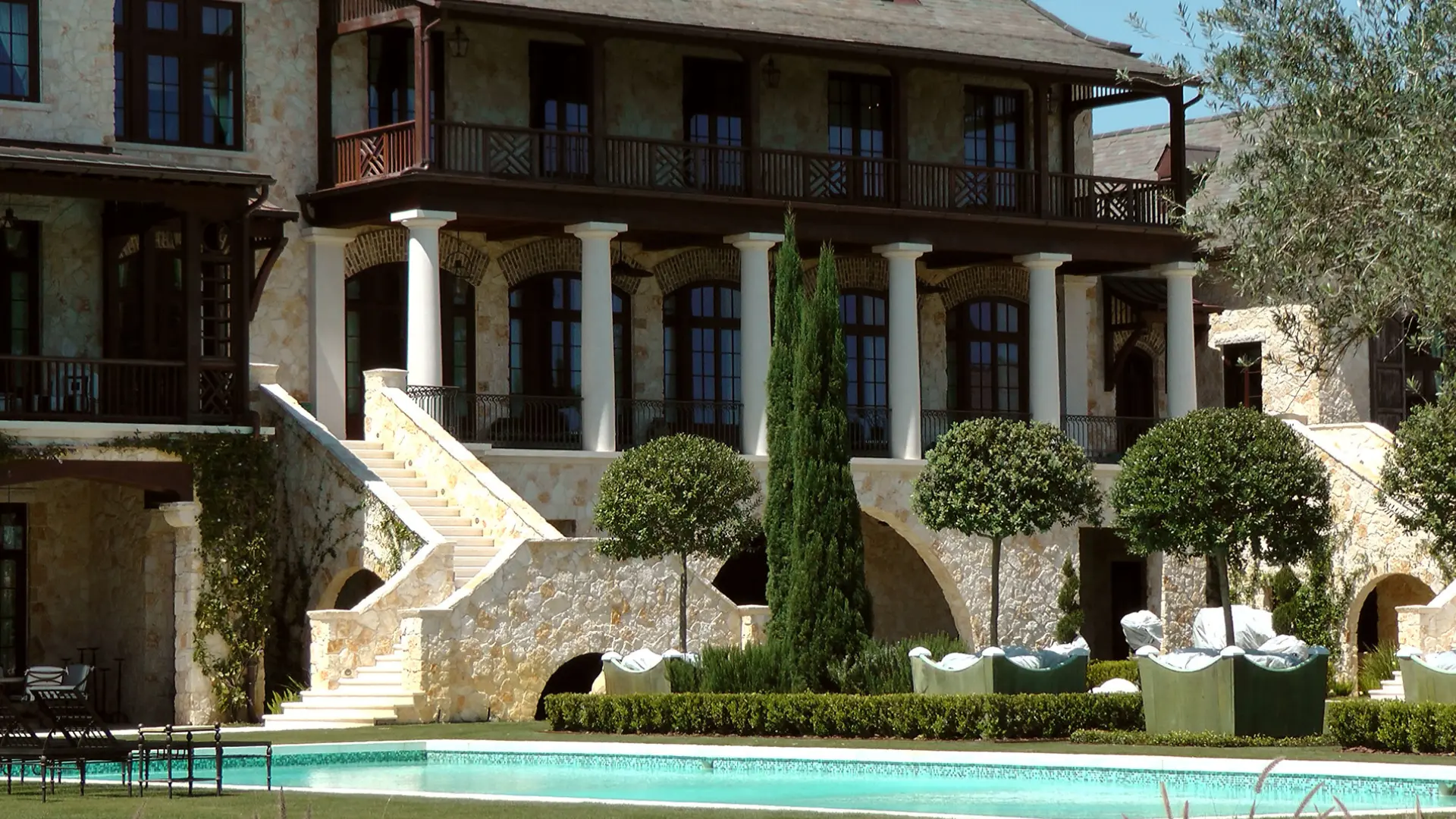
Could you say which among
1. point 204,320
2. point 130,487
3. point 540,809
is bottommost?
point 540,809

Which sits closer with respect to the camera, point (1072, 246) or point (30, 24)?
point (30, 24)

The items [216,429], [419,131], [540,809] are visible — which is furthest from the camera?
[419,131]

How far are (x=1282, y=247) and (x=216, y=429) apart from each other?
14.0m

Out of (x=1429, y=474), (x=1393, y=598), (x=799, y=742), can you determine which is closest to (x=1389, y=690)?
(x=1429, y=474)

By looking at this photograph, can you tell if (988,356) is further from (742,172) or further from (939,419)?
(742,172)

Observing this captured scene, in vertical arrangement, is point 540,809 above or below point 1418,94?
below

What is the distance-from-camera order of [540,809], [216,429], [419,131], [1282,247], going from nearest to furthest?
1. [540,809]
2. [1282,247]
3. [216,429]
4. [419,131]

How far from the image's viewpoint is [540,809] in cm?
1628

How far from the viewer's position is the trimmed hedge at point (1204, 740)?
21.4m

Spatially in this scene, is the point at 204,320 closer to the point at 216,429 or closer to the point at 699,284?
the point at 216,429

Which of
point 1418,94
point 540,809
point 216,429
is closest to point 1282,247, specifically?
point 1418,94

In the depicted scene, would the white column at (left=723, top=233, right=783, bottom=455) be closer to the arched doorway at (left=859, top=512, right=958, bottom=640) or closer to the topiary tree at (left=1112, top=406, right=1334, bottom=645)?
the arched doorway at (left=859, top=512, right=958, bottom=640)

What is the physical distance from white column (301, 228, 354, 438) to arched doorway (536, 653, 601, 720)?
17.2 feet

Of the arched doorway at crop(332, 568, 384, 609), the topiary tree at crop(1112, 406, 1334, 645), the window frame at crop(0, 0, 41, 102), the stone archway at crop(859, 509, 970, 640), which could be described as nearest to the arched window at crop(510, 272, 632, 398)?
the arched doorway at crop(332, 568, 384, 609)
